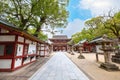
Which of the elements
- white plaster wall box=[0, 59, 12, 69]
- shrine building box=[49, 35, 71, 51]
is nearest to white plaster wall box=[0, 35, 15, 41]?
white plaster wall box=[0, 59, 12, 69]

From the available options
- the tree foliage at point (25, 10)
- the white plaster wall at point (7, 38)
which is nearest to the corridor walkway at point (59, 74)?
the white plaster wall at point (7, 38)

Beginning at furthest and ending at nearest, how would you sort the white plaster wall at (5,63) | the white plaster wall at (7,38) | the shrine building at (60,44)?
the shrine building at (60,44) < the white plaster wall at (7,38) < the white plaster wall at (5,63)

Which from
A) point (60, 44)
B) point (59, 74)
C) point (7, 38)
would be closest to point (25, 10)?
point (7, 38)

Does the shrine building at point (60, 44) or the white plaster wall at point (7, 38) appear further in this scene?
the shrine building at point (60, 44)

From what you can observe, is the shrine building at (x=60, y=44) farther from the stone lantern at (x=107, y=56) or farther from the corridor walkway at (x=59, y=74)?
the corridor walkway at (x=59, y=74)

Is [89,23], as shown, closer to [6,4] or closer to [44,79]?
[6,4]

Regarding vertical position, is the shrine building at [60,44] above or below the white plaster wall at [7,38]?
above

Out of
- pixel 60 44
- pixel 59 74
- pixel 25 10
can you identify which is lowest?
pixel 59 74

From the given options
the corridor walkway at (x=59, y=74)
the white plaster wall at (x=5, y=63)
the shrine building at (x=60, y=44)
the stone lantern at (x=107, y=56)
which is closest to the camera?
the corridor walkway at (x=59, y=74)

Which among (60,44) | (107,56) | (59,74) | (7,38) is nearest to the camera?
(59,74)

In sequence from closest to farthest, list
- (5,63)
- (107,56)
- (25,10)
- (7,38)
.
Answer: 1. (5,63)
2. (7,38)
3. (107,56)
4. (25,10)

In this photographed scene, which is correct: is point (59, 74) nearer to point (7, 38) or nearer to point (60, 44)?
point (7, 38)

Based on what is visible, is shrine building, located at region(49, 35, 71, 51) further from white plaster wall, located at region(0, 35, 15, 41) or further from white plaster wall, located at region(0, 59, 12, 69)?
white plaster wall, located at region(0, 59, 12, 69)

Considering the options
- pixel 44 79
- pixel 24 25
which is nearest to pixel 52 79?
pixel 44 79
